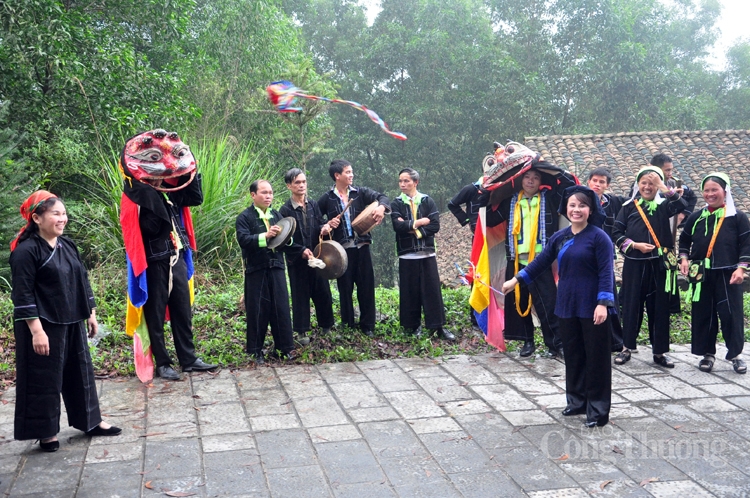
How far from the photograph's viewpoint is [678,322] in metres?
8.33

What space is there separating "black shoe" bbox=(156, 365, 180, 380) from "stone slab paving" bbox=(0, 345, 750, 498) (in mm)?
89

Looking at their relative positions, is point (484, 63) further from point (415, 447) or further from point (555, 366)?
point (415, 447)

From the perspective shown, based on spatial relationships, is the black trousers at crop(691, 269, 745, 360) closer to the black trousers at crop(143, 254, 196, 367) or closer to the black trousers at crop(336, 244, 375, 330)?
the black trousers at crop(336, 244, 375, 330)

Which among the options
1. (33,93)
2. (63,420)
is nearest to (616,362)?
(63,420)

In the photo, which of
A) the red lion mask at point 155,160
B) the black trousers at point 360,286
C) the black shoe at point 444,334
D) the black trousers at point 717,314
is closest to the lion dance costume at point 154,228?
the red lion mask at point 155,160

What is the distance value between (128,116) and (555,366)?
26.2ft

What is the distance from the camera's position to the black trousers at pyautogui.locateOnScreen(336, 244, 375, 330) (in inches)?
293

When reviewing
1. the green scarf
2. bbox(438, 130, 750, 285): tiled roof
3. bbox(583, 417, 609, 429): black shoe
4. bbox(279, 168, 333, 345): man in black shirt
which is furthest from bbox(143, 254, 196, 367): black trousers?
bbox(438, 130, 750, 285): tiled roof

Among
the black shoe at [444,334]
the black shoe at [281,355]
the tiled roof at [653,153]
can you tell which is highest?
the tiled roof at [653,153]

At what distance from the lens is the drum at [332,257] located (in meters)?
6.77

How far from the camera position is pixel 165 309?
19.9 ft

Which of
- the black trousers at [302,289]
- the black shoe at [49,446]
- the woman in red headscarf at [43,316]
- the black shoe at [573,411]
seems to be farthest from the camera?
the black trousers at [302,289]

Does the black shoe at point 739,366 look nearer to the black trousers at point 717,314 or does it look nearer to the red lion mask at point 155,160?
the black trousers at point 717,314

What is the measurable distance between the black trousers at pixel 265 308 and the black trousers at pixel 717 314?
3.73 m
